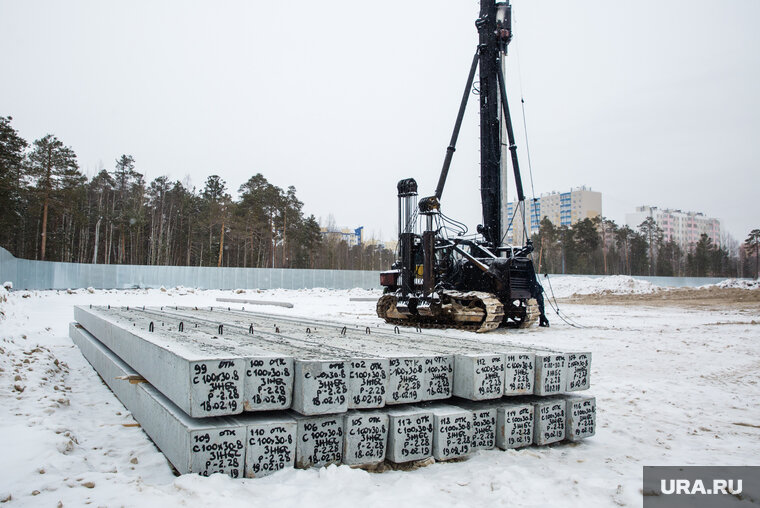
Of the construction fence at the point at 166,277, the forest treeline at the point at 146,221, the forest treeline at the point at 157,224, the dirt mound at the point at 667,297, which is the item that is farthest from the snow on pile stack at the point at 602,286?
the forest treeline at the point at 157,224

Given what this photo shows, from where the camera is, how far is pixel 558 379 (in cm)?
395

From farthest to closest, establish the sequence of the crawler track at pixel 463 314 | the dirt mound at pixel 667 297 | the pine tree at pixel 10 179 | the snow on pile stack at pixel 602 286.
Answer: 1. the snow on pile stack at pixel 602 286
2. the pine tree at pixel 10 179
3. the dirt mound at pixel 667 297
4. the crawler track at pixel 463 314

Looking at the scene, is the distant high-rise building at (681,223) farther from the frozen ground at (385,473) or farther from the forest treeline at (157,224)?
the frozen ground at (385,473)

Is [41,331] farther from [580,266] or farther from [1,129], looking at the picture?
[580,266]

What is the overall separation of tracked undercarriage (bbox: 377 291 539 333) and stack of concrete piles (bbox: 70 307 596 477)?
7.43m

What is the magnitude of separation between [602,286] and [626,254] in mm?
44090

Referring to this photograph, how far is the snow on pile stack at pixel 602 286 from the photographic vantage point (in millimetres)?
33938

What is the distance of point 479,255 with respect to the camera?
43.3ft

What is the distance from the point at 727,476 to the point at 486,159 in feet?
35.6

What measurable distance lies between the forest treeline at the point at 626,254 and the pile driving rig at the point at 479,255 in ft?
174

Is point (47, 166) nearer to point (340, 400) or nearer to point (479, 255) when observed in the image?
point (479, 255)

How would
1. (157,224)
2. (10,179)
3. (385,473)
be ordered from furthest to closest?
(157,224) → (10,179) → (385,473)

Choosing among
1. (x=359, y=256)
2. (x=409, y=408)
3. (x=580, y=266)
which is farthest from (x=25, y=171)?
(x=580, y=266)

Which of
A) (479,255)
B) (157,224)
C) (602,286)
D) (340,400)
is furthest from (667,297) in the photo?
(157,224)
